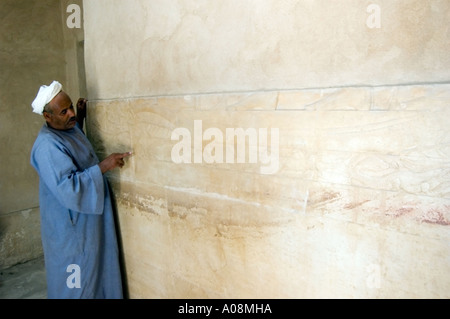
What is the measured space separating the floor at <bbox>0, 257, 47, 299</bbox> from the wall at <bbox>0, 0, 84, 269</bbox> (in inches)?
6.8

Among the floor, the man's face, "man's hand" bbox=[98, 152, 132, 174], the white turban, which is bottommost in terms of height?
the floor

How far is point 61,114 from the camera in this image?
6.99ft

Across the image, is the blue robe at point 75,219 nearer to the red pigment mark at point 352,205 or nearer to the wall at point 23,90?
the red pigment mark at point 352,205

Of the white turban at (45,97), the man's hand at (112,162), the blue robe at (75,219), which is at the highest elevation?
the white turban at (45,97)

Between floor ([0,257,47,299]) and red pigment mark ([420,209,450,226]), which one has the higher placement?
red pigment mark ([420,209,450,226])

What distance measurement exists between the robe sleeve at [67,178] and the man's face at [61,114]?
19 centimetres

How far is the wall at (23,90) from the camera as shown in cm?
367

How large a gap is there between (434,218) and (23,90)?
4265 mm

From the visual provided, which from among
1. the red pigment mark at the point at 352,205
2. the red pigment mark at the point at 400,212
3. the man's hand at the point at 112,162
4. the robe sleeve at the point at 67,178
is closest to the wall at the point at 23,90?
the robe sleeve at the point at 67,178

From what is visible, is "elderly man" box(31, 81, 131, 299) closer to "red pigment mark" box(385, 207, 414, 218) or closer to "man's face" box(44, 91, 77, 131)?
"man's face" box(44, 91, 77, 131)

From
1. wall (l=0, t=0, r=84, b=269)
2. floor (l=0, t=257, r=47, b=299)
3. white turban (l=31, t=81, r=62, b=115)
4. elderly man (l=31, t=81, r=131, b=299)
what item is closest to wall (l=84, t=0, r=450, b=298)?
elderly man (l=31, t=81, r=131, b=299)

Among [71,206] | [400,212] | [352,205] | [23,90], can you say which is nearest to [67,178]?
[71,206]

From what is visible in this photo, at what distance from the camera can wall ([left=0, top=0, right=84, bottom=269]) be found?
12.0 ft

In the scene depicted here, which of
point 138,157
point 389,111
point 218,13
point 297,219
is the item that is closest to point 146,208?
point 138,157
